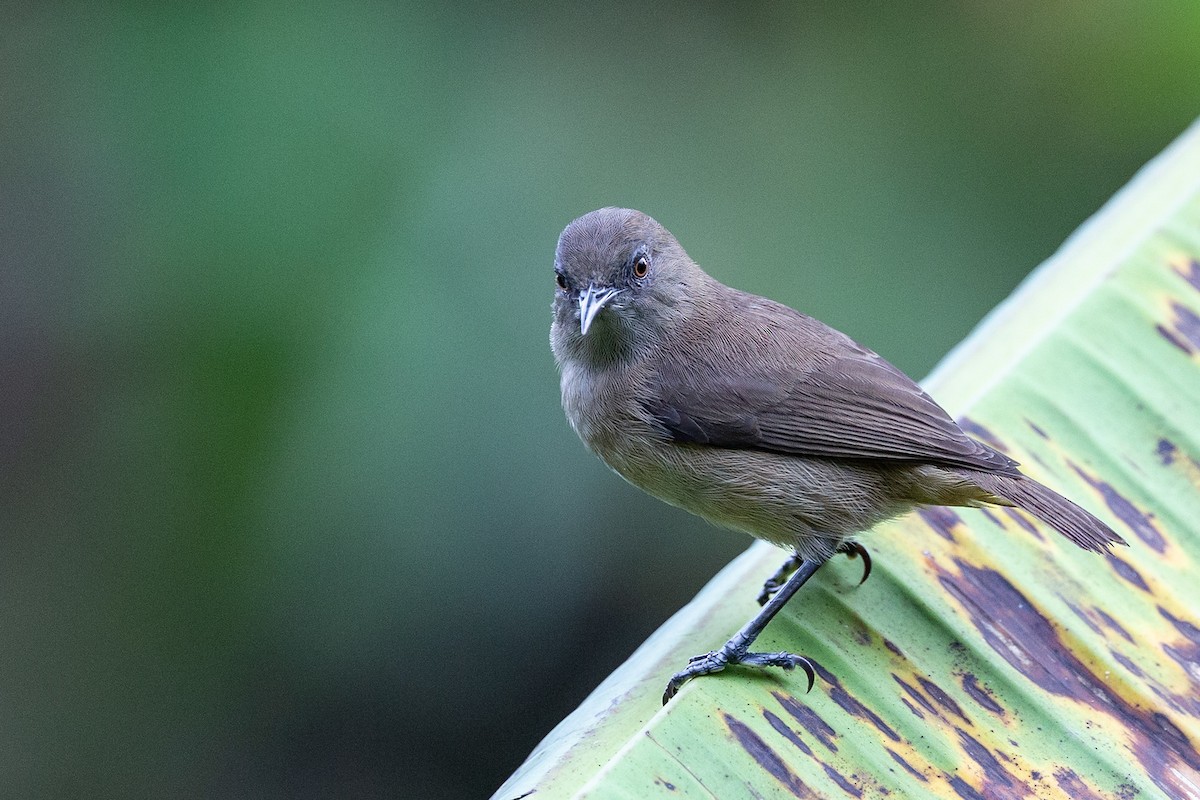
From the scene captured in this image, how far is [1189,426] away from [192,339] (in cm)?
337

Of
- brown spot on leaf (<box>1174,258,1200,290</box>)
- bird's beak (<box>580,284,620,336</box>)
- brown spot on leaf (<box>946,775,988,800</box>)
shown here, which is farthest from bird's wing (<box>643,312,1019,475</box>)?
brown spot on leaf (<box>1174,258,1200,290</box>)

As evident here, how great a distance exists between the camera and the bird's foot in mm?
2807

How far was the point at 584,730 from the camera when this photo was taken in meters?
2.72

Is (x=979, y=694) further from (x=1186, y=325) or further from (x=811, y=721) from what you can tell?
(x=1186, y=325)

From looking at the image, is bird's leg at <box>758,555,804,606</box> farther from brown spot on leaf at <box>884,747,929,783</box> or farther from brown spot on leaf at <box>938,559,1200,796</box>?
brown spot on leaf at <box>884,747,929,783</box>

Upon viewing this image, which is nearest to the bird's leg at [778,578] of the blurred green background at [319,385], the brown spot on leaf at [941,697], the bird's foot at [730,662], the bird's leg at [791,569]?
the bird's leg at [791,569]

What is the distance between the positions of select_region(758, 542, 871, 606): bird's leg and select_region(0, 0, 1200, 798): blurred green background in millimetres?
1322

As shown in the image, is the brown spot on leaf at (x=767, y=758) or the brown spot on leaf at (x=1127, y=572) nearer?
the brown spot on leaf at (x=767, y=758)

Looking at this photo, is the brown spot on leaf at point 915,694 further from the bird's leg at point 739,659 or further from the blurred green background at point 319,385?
the blurred green background at point 319,385

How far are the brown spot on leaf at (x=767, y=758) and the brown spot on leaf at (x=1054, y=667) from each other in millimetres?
661

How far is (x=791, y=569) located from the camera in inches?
140

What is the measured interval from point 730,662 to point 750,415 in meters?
0.74

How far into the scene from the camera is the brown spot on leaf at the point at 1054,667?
8.82ft

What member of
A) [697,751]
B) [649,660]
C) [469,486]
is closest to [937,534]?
[649,660]
